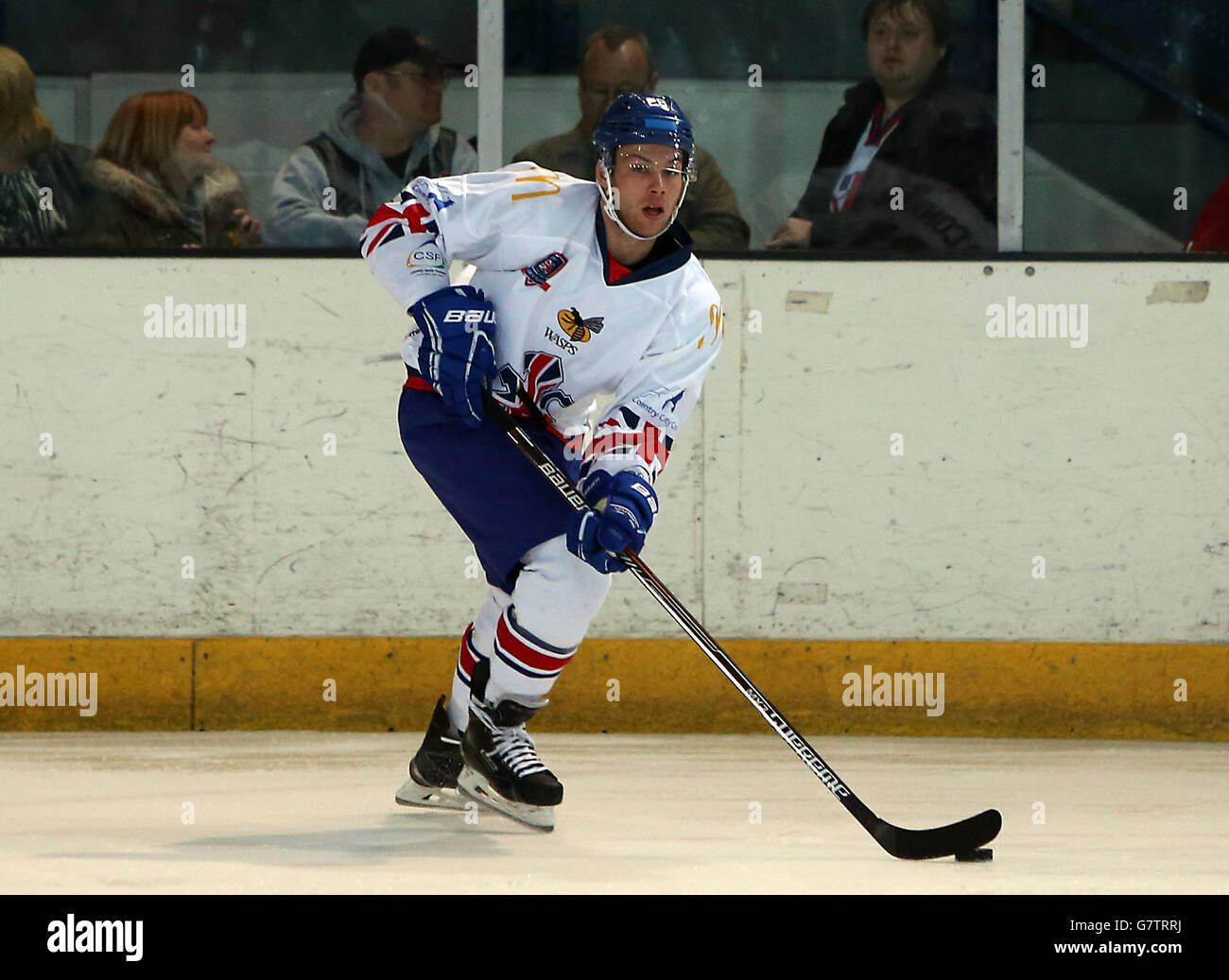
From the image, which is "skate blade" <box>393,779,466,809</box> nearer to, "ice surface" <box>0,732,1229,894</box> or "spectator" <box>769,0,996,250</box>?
"ice surface" <box>0,732,1229,894</box>

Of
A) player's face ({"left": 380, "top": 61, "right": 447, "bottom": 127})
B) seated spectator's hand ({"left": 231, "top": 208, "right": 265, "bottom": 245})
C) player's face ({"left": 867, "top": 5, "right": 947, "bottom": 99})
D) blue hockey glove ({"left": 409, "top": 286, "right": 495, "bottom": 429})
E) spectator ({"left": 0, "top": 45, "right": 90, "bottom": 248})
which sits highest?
player's face ({"left": 867, "top": 5, "right": 947, "bottom": 99})

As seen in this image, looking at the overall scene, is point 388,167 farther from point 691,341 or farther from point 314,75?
point 691,341

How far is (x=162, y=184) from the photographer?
445 centimetres

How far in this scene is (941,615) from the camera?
4312mm

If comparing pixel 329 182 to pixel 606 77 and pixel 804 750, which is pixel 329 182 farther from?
pixel 804 750

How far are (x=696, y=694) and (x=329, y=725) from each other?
0.86m

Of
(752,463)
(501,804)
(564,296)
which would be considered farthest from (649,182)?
(752,463)

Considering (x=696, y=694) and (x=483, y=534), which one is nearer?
(x=483, y=534)

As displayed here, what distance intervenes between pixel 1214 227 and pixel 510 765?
2345mm

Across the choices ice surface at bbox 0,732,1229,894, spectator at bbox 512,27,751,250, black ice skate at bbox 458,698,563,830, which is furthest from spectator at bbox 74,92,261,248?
black ice skate at bbox 458,698,563,830

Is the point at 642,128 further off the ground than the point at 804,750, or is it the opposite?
the point at 642,128

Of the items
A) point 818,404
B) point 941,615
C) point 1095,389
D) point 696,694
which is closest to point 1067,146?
point 1095,389

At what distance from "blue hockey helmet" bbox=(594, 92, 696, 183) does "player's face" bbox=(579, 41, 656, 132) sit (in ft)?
4.62

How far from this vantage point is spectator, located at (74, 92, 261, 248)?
441cm
